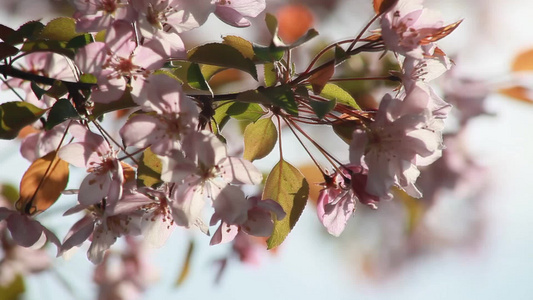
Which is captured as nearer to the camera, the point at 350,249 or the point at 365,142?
the point at 365,142

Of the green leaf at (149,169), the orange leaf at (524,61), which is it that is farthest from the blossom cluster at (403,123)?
the orange leaf at (524,61)

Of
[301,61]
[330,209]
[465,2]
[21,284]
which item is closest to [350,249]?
[465,2]

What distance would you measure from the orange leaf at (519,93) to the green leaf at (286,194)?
39.5 inches

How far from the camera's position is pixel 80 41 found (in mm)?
723

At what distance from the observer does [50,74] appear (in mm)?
810

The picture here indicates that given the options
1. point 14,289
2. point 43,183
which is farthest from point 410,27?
point 14,289

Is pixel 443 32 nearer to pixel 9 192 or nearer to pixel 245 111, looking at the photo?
pixel 245 111

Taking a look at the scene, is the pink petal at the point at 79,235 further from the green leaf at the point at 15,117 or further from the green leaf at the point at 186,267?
the green leaf at the point at 186,267

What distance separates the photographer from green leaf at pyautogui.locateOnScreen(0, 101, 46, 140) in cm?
71

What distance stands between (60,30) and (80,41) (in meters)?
0.05

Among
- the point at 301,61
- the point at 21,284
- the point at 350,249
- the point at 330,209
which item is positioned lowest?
the point at 350,249

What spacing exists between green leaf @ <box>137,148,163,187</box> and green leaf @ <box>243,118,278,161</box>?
0.15 m

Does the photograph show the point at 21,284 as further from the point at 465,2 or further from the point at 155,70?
the point at 465,2

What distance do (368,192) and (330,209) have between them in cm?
9
